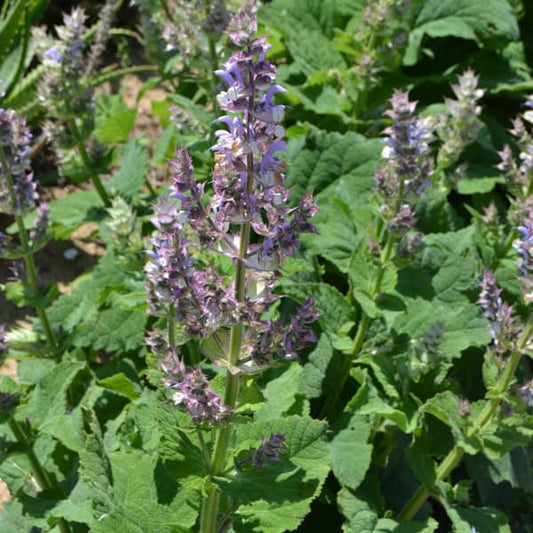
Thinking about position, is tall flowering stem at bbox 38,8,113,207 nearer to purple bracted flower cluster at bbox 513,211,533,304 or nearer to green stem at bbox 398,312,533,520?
purple bracted flower cluster at bbox 513,211,533,304

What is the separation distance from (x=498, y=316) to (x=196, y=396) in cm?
129

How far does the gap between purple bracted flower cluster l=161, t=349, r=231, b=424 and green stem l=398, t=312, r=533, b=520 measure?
1258 mm

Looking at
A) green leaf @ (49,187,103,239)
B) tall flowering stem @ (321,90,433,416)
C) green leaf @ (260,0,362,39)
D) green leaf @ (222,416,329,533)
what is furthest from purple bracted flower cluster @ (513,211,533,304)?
green leaf @ (260,0,362,39)

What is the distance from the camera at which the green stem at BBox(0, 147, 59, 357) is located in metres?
3.09

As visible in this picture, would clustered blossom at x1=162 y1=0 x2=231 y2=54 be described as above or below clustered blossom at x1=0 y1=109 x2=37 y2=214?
above

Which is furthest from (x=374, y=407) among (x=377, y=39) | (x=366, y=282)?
(x=377, y=39)

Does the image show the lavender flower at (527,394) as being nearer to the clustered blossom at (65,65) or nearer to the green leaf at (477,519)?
the green leaf at (477,519)

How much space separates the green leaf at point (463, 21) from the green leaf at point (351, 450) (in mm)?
2814

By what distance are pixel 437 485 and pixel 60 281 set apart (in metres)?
2.95

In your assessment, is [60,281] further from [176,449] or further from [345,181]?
[176,449]

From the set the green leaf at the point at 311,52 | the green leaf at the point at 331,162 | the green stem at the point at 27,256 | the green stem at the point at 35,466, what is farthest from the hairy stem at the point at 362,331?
the green leaf at the point at 311,52

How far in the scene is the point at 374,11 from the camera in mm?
4281

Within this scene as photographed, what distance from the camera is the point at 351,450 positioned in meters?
3.28

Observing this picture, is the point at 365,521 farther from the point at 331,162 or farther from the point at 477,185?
the point at 477,185
